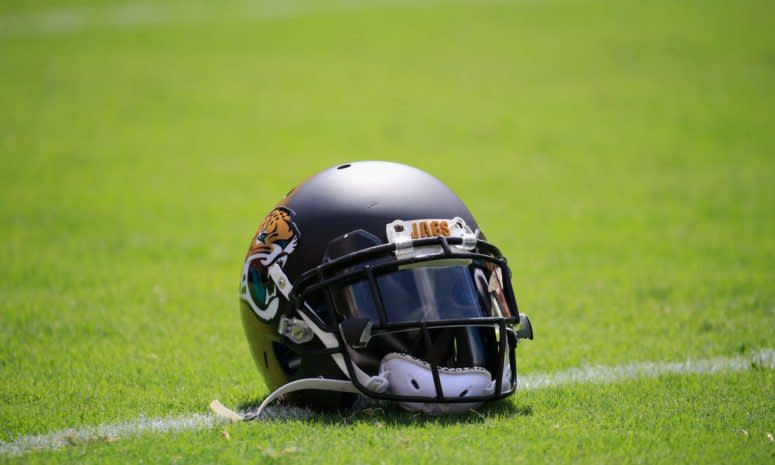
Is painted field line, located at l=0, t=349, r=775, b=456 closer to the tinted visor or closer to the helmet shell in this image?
the helmet shell

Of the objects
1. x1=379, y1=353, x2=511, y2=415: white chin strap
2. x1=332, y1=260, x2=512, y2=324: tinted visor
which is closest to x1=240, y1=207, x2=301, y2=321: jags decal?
x1=332, y1=260, x2=512, y2=324: tinted visor

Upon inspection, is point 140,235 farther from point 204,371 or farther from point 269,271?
point 269,271

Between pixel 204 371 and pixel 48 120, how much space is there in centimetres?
1343

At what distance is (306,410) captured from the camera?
4781 millimetres

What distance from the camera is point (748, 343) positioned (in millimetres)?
6449

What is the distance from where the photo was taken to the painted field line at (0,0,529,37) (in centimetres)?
2558

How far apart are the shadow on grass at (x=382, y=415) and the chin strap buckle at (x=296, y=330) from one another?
1.26 ft

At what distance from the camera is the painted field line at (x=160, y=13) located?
2558 centimetres

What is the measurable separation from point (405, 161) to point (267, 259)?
10.5m

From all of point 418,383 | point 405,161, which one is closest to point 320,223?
point 418,383

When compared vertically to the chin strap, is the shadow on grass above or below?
below

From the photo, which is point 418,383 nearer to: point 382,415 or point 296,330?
point 382,415

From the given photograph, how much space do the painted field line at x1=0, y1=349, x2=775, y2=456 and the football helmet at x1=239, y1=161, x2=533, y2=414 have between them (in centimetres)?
36

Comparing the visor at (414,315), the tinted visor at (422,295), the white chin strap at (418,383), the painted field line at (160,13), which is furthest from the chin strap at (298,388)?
the painted field line at (160,13)
